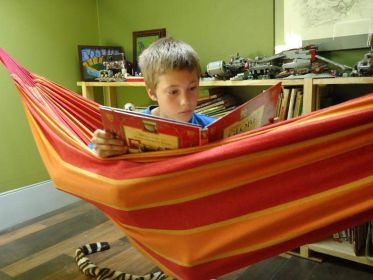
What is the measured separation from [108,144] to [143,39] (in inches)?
65.2

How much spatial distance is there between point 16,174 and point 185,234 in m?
1.74

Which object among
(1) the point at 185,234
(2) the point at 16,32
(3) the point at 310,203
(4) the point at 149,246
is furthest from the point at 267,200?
(2) the point at 16,32

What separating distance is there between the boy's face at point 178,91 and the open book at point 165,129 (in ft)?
0.62

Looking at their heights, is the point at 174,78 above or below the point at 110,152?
above

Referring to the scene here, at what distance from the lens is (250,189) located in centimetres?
75

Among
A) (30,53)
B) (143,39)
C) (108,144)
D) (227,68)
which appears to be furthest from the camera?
(143,39)

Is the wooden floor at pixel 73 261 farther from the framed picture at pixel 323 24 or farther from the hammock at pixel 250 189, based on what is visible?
the framed picture at pixel 323 24

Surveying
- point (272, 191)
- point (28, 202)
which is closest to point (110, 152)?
point (272, 191)

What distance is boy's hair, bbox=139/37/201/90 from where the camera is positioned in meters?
0.96

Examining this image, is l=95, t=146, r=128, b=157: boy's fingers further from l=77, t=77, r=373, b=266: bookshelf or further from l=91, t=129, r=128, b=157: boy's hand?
l=77, t=77, r=373, b=266: bookshelf

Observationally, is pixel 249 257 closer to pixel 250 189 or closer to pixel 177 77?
pixel 250 189

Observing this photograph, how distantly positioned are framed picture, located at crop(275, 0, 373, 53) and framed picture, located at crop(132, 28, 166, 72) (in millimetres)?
798

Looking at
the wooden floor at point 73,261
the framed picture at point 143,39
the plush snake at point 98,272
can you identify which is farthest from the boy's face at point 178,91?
the framed picture at point 143,39

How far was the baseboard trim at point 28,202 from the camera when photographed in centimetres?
206
